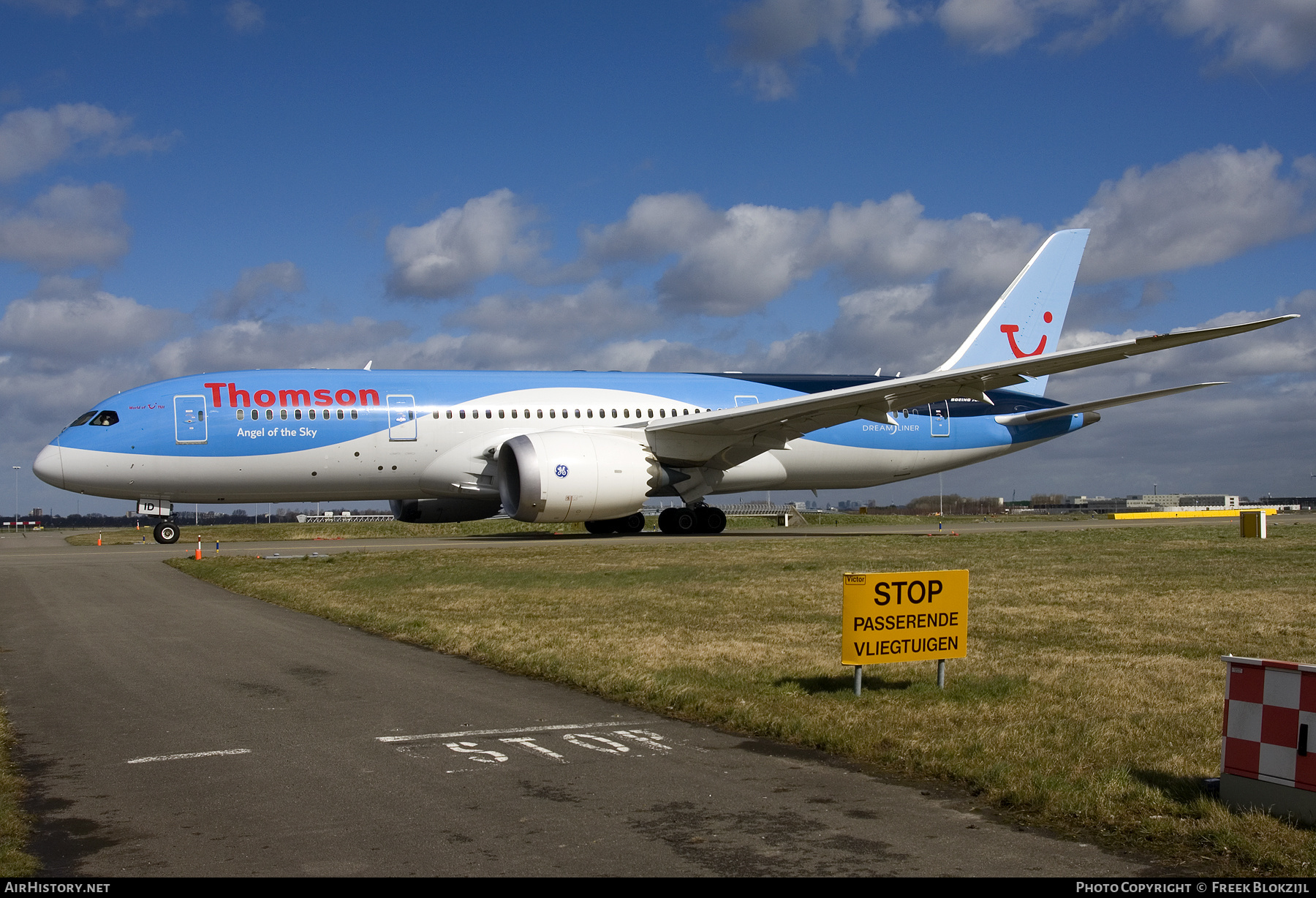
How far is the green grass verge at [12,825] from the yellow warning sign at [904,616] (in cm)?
477

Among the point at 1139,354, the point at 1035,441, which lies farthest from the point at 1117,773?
the point at 1035,441

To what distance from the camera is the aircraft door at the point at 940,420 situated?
2856cm

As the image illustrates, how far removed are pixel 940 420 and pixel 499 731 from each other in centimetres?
2394

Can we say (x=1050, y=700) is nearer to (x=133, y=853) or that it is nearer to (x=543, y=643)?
(x=543, y=643)

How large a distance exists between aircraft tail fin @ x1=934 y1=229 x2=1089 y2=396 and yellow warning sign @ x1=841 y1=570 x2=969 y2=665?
76.4ft

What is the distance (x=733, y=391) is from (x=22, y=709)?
20.8m

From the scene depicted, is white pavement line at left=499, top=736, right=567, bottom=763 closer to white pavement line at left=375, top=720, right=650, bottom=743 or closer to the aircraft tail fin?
white pavement line at left=375, top=720, right=650, bottom=743

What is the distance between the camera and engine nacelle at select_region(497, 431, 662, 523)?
21.5m

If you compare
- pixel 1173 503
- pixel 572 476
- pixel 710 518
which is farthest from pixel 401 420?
pixel 1173 503

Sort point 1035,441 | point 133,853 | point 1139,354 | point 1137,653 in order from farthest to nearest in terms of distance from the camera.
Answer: point 1035,441 → point 1139,354 → point 1137,653 → point 133,853

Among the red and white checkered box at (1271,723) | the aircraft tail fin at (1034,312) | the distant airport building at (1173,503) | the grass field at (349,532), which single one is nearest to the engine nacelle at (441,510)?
the grass field at (349,532)

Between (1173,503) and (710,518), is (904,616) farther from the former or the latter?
(1173,503)

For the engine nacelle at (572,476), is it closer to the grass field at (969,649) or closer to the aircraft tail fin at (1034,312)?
the grass field at (969,649)

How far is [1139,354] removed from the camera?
19.9 m
